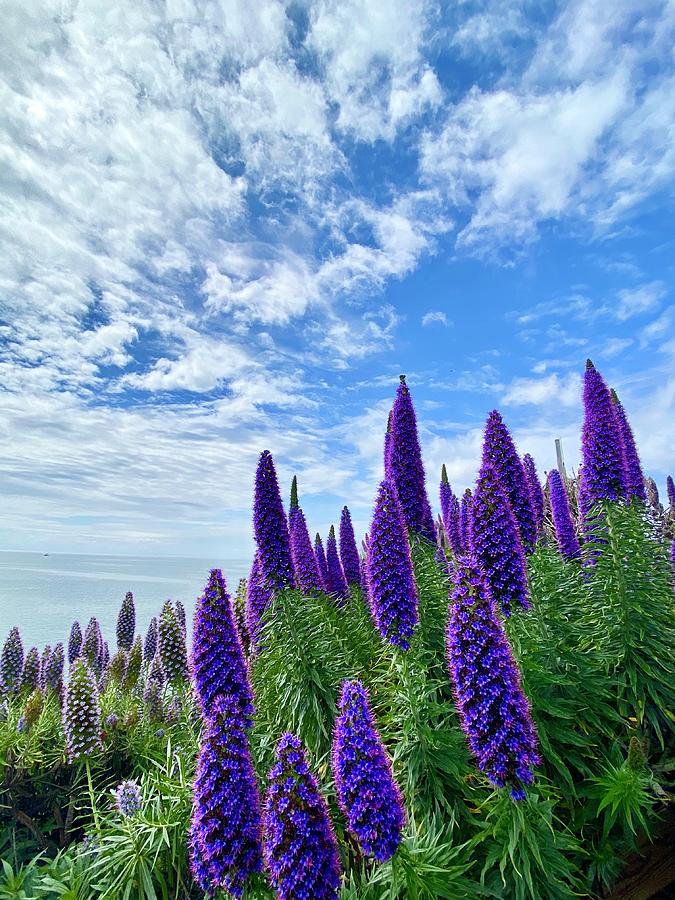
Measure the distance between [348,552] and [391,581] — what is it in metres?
8.46

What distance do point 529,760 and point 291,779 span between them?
196 centimetres

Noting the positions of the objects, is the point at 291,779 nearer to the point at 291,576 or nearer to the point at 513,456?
the point at 291,576

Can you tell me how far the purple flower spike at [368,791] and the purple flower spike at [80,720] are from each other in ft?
21.4

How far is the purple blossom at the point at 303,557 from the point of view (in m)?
10.3

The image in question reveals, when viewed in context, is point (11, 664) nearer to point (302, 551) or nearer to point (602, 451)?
point (302, 551)

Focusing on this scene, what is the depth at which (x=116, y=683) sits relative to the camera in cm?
1365

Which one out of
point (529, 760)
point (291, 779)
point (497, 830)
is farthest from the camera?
point (497, 830)

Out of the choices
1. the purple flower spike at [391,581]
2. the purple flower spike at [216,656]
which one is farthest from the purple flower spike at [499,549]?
the purple flower spike at [216,656]

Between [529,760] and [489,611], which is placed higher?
[489,611]

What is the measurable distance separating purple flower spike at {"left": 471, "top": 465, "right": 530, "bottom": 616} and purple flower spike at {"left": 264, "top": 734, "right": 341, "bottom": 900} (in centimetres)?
284

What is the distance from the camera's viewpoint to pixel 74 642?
1678cm

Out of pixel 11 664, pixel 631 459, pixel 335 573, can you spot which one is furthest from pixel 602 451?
pixel 11 664

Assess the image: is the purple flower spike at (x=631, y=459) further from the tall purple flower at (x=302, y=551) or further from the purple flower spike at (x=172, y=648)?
the purple flower spike at (x=172, y=648)

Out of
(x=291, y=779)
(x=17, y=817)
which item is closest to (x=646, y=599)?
(x=291, y=779)
